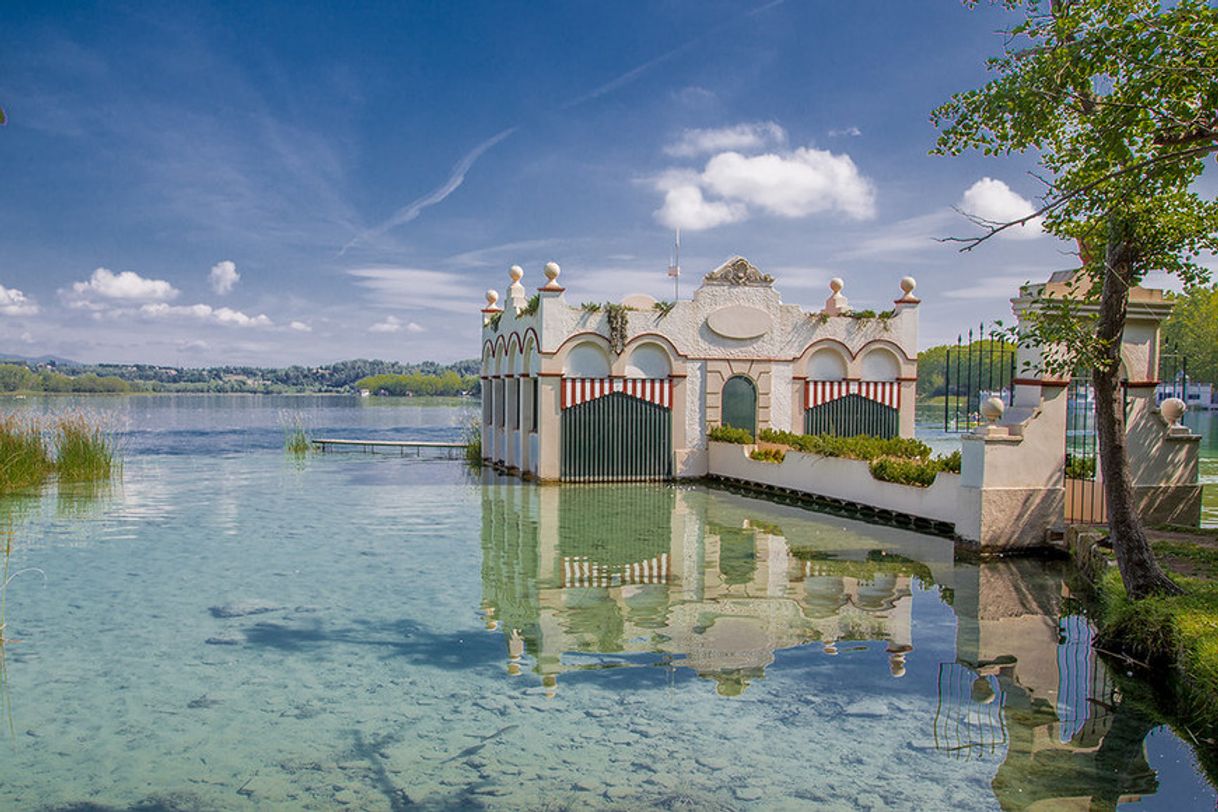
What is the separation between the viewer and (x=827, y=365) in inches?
893

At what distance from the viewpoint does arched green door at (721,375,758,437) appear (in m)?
22.3

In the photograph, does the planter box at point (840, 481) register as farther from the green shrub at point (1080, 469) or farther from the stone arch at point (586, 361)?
the stone arch at point (586, 361)

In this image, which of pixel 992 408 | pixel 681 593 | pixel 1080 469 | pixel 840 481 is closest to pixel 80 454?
pixel 840 481

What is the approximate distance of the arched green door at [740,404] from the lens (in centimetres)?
→ 2230

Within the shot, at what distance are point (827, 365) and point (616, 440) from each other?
18.5 feet

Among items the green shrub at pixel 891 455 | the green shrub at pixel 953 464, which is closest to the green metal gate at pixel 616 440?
the green shrub at pixel 891 455

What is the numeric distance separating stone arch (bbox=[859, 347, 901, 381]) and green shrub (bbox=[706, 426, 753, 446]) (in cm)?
377

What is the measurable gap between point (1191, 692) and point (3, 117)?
7706 mm

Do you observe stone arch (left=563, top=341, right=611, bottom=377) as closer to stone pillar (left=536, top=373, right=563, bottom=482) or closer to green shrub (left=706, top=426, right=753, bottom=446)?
stone pillar (left=536, top=373, right=563, bottom=482)

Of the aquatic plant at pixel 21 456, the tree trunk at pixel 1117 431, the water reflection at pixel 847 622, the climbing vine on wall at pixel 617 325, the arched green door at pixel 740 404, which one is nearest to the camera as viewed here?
the water reflection at pixel 847 622

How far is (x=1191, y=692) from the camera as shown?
648 cm

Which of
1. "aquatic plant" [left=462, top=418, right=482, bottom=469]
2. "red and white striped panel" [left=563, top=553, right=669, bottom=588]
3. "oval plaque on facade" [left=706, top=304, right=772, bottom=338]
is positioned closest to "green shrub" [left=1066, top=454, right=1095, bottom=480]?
"red and white striped panel" [left=563, top=553, right=669, bottom=588]

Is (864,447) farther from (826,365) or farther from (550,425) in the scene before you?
(550,425)

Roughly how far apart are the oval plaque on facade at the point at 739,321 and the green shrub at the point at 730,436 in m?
2.27
